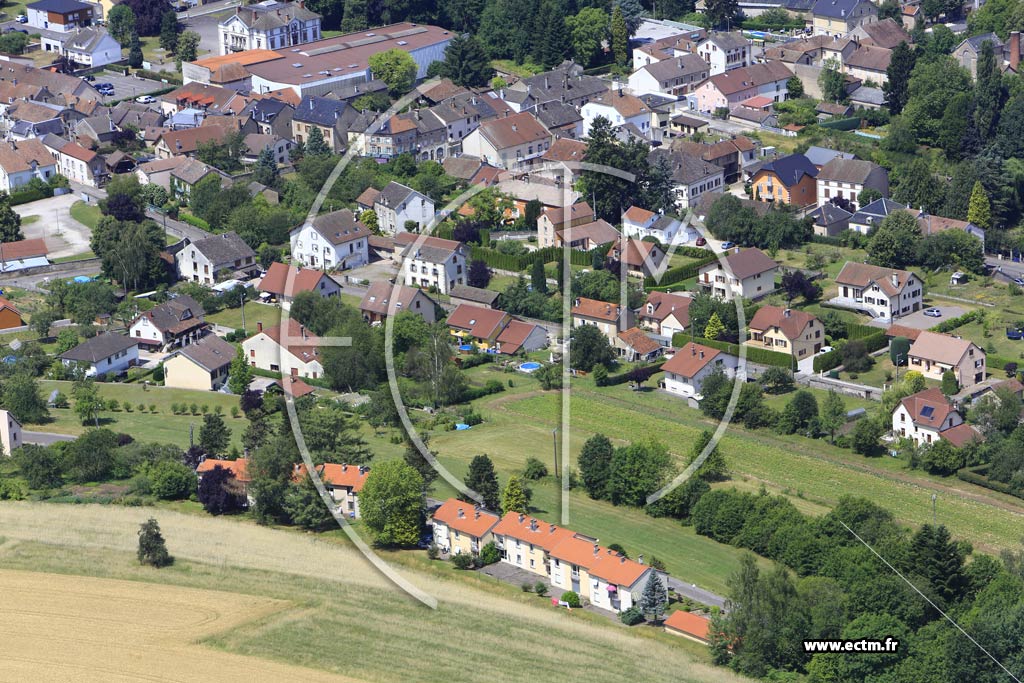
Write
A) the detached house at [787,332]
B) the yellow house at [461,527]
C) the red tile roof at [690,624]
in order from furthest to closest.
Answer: the detached house at [787,332]
the yellow house at [461,527]
the red tile roof at [690,624]

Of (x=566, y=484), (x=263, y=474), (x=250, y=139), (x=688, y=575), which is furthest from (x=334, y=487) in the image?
(x=250, y=139)

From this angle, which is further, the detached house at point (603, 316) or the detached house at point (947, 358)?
the detached house at point (603, 316)

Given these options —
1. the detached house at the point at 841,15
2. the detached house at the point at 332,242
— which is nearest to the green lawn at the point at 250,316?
the detached house at the point at 332,242

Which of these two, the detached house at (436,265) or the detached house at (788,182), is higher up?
the detached house at (788,182)

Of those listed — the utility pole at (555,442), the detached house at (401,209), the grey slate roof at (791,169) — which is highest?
the grey slate roof at (791,169)

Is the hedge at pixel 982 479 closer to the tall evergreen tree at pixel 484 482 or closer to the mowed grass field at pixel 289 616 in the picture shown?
the mowed grass field at pixel 289 616

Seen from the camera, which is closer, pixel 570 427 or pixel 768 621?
pixel 768 621

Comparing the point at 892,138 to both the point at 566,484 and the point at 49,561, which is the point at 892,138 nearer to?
the point at 566,484

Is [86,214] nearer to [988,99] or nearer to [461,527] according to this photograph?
[461,527]

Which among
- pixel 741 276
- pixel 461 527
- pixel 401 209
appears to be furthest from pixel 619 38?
pixel 461 527
